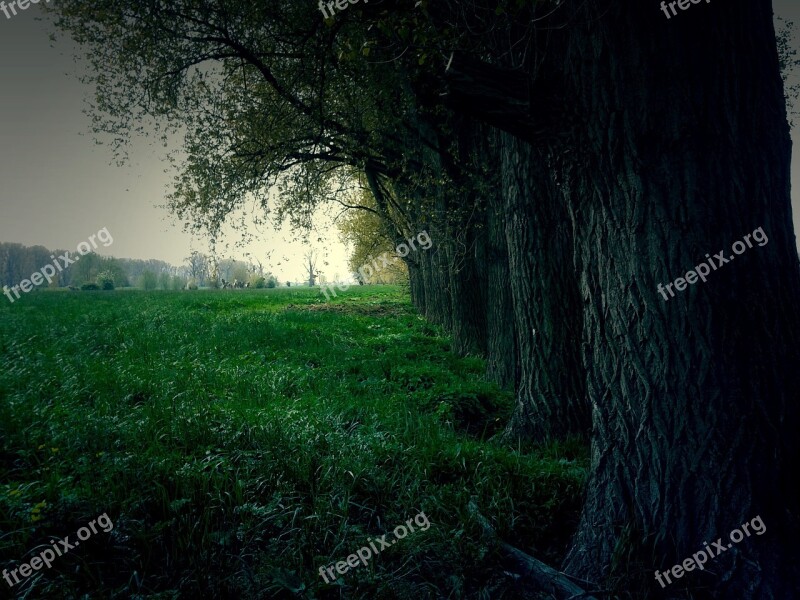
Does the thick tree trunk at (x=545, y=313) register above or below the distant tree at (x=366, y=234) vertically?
below

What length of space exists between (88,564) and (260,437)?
189cm

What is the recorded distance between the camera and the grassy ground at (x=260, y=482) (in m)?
2.96

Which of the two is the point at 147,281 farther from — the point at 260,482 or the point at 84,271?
the point at 260,482

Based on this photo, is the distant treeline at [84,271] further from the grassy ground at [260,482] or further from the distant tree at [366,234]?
the grassy ground at [260,482]

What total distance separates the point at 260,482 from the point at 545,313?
3.60 m

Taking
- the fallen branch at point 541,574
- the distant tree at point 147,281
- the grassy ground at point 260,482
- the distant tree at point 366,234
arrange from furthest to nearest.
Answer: the distant tree at point 147,281
the distant tree at point 366,234
the grassy ground at point 260,482
the fallen branch at point 541,574

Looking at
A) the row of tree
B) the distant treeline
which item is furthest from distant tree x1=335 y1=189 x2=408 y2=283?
the distant treeline

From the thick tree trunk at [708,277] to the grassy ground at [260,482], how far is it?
3.59ft

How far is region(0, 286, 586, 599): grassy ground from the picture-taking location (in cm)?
296

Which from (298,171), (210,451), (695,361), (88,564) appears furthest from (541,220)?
(298,171)

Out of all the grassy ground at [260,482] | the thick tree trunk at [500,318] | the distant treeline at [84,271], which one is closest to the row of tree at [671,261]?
the grassy ground at [260,482]

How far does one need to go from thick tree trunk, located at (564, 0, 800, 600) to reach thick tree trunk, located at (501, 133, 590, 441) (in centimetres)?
225

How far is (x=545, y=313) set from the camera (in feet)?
17.7

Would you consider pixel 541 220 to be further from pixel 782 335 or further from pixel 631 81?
pixel 782 335
